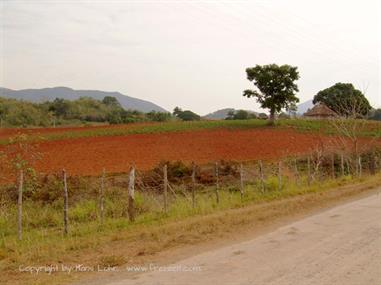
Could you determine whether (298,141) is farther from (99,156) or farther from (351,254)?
(351,254)

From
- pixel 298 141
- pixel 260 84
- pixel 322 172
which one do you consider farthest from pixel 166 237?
pixel 260 84

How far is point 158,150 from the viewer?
38031 mm

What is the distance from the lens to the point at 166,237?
424 inches

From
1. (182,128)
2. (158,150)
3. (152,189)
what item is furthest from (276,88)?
(152,189)

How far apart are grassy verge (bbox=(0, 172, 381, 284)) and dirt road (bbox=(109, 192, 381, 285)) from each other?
3.82ft

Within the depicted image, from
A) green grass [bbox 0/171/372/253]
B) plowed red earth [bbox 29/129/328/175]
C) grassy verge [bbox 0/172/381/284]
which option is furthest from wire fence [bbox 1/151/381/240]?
plowed red earth [bbox 29/129/328/175]

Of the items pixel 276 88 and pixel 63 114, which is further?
pixel 63 114

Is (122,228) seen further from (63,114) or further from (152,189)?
(63,114)

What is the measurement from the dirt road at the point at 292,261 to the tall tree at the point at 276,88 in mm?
53046

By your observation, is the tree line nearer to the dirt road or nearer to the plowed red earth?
the plowed red earth

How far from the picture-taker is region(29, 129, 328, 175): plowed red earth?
100ft

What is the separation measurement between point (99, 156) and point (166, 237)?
2450 cm

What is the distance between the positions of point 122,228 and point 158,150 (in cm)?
2591

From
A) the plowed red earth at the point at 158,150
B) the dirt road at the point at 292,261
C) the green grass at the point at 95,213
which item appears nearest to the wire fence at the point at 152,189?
the green grass at the point at 95,213
